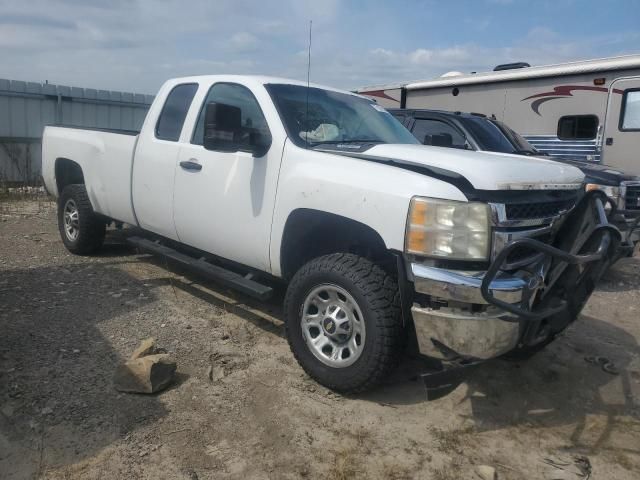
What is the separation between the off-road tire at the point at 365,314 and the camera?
3.08 metres

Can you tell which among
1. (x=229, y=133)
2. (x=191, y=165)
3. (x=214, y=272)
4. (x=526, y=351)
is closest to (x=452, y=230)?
(x=526, y=351)

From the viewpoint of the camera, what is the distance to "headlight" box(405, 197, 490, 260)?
9.32 ft

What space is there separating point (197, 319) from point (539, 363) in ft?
8.90

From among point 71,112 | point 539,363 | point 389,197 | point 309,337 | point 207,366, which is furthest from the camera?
point 71,112

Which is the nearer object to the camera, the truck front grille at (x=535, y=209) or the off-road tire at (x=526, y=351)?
the truck front grille at (x=535, y=209)

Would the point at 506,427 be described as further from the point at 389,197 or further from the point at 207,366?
the point at 207,366

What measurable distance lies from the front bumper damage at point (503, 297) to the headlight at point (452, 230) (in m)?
0.10

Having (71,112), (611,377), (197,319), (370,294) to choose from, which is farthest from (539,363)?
(71,112)

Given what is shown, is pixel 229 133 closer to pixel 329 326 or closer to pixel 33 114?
pixel 329 326

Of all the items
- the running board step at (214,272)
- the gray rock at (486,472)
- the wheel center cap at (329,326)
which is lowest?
the gray rock at (486,472)

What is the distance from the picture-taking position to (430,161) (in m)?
3.29

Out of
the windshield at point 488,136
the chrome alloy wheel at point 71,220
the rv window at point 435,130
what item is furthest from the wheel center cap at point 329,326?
the windshield at point 488,136

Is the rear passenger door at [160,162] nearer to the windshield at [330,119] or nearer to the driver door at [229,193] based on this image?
the driver door at [229,193]

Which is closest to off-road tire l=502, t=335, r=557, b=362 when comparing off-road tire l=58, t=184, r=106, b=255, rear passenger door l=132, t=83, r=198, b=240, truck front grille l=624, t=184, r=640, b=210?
rear passenger door l=132, t=83, r=198, b=240
